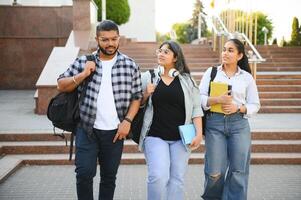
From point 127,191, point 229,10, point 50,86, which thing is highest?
point 229,10

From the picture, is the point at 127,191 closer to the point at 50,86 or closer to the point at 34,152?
the point at 34,152

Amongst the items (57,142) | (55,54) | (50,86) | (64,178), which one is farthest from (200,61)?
(64,178)

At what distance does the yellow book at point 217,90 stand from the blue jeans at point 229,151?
6 cm

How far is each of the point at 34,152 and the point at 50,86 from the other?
2287 mm

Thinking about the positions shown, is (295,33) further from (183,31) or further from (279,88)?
(183,31)

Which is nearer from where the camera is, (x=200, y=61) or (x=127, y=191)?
(x=127, y=191)

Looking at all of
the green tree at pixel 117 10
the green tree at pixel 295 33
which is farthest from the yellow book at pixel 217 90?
the green tree at pixel 295 33

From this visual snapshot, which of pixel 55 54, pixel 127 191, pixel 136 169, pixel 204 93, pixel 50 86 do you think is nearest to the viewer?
pixel 204 93

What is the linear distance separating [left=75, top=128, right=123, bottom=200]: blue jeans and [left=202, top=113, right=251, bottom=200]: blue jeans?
881 millimetres

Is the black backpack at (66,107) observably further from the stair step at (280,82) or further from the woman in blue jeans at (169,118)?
the stair step at (280,82)

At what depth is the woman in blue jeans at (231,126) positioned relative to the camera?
4.38 meters

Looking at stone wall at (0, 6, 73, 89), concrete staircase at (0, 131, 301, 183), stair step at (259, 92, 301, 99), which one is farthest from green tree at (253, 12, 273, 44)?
concrete staircase at (0, 131, 301, 183)

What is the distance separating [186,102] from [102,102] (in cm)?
73

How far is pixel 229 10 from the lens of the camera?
1777cm
